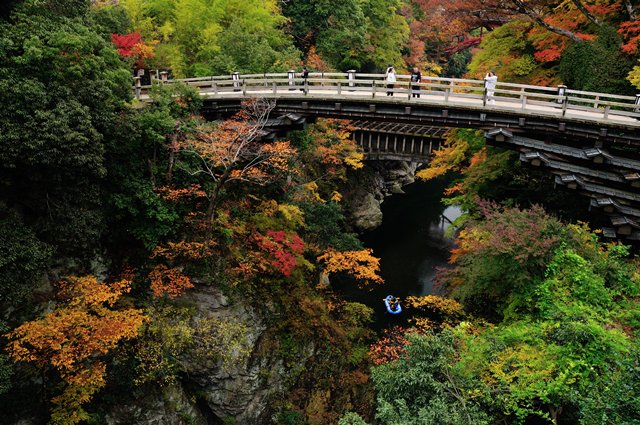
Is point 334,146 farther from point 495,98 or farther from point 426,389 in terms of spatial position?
point 426,389

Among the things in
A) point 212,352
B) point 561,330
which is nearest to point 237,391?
point 212,352

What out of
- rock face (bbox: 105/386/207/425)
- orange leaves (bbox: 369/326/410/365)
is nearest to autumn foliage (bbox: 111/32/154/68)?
rock face (bbox: 105/386/207/425)

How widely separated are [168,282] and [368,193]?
72.8ft

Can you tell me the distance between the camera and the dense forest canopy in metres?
12.9

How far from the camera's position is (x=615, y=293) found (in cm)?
1459

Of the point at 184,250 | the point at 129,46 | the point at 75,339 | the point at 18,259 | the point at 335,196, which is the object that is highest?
the point at 129,46

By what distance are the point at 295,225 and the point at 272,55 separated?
16146 mm

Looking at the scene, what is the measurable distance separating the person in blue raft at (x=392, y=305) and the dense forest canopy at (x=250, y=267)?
6.09 feet

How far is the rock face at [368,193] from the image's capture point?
116 ft

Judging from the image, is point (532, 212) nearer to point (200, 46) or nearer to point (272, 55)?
point (272, 55)

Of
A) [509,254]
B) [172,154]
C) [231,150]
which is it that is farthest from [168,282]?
[509,254]

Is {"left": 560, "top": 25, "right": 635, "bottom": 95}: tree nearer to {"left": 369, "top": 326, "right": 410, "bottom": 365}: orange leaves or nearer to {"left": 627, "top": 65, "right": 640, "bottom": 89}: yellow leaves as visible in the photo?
{"left": 627, "top": 65, "right": 640, "bottom": 89}: yellow leaves

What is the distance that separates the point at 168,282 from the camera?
18500 mm

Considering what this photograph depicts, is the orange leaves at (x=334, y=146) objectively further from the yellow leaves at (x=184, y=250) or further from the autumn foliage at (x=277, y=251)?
the yellow leaves at (x=184, y=250)
